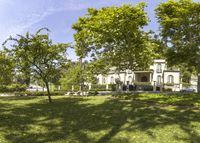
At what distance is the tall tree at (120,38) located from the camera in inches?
1169

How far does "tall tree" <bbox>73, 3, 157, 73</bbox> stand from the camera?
29.7 m

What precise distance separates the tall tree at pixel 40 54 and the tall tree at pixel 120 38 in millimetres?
7846

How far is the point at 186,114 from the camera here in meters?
16.8

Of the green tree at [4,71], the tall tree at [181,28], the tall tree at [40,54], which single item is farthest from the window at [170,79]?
the tall tree at [40,54]

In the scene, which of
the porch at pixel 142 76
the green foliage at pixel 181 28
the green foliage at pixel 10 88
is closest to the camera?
the green foliage at pixel 181 28

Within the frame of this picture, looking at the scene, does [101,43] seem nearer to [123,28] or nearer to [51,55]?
[123,28]

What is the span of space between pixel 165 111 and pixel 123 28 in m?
14.0

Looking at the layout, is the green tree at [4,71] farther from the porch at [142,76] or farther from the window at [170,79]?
the window at [170,79]

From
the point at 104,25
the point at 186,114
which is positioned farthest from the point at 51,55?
the point at 186,114

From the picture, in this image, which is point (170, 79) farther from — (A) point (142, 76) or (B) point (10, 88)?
(B) point (10, 88)

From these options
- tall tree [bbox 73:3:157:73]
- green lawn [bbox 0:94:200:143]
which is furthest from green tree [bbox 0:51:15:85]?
green lawn [bbox 0:94:200:143]

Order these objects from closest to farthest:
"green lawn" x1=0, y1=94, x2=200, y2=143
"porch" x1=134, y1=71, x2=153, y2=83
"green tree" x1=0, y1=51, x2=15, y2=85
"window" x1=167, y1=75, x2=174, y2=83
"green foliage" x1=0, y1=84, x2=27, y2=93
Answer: "green lawn" x1=0, y1=94, x2=200, y2=143 → "green tree" x1=0, y1=51, x2=15, y2=85 → "green foliage" x1=0, y1=84, x2=27, y2=93 → "window" x1=167, y1=75, x2=174, y2=83 → "porch" x1=134, y1=71, x2=153, y2=83

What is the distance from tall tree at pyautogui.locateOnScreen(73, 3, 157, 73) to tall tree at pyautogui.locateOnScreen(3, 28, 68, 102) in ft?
25.7

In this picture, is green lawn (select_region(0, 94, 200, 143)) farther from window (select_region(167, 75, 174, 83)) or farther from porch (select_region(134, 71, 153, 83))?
porch (select_region(134, 71, 153, 83))
